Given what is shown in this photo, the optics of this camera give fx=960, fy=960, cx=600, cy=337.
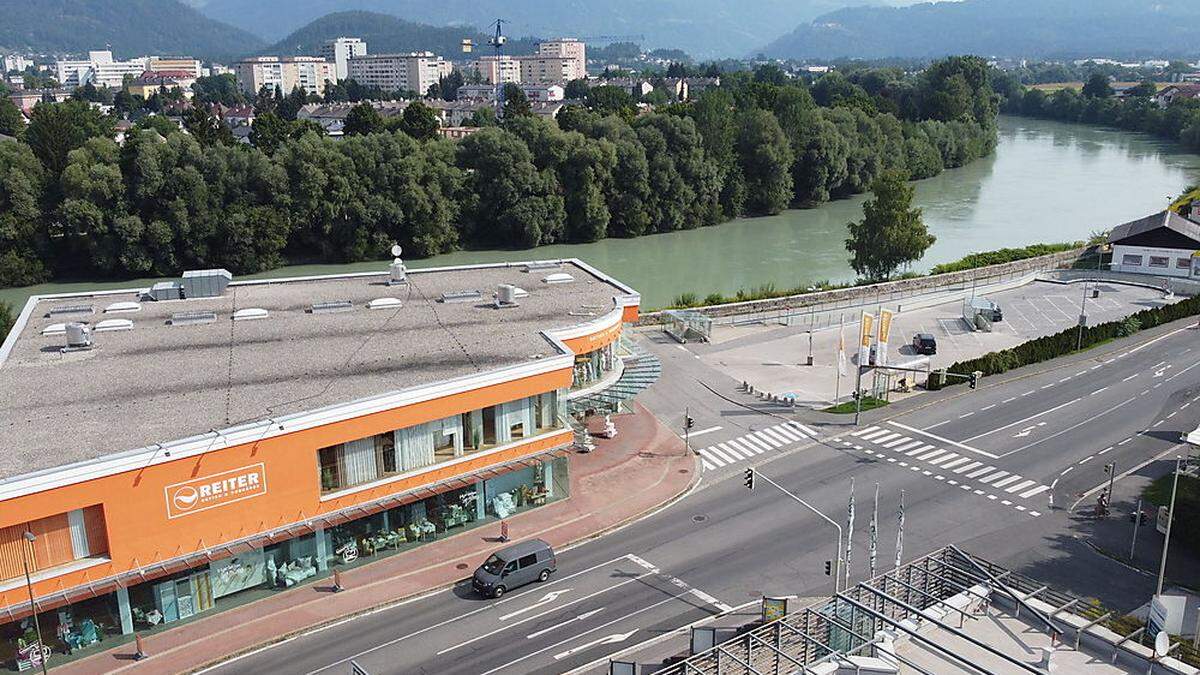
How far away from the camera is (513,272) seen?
43312mm

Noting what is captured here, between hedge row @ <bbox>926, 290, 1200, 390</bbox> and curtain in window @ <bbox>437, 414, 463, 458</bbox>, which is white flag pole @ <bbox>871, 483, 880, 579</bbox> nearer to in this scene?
curtain in window @ <bbox>437, 414, 463, 458</bbox>

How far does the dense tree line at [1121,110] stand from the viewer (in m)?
146

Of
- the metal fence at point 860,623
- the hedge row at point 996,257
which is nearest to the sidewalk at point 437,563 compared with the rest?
the metal fence at point 860,623

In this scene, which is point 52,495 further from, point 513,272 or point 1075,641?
point 513,272

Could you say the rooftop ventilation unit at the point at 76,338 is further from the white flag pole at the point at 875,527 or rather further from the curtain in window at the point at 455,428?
the white flag pole at the point at 875,527

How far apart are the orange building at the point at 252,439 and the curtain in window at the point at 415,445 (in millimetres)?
42

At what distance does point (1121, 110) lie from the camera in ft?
551

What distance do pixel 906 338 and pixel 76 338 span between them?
122 feet

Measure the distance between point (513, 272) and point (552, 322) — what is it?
9422mm

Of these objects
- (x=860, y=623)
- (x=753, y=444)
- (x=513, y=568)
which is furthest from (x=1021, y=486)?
(x=860, y=623)

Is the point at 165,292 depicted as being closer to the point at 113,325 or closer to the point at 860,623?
the point at 113,325

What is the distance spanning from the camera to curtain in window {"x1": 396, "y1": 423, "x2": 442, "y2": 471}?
1069 inches

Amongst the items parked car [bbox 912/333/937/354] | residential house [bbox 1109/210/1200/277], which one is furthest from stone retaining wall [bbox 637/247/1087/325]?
parked car [bbox 912/333/937/354]

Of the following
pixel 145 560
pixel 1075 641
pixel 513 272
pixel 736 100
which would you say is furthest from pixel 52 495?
pixel 736 100
